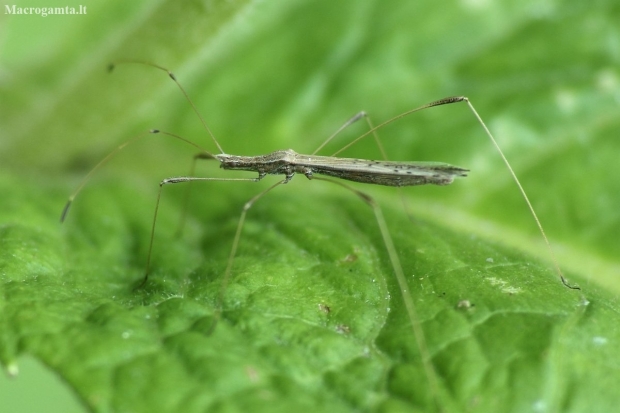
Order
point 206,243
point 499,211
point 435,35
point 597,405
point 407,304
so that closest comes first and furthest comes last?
point 597,405 → point 407,304 → point 206,243 → point 499,211 → point 435,35

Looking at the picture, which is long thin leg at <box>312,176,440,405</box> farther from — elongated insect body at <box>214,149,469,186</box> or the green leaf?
elongated insect body at <box>214,149,469,186</box>

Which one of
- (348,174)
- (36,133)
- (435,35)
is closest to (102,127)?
(36,133)

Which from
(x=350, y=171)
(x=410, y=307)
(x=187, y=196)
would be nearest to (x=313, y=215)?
(x=350, y=171)

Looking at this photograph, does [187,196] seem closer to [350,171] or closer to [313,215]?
[313,215]

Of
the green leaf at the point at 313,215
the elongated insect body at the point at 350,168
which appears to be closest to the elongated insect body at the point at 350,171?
the elongated insect body at the point at 350,168

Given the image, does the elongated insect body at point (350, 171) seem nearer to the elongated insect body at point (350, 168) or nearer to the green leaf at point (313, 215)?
the elongated insect body at point (350, 168)

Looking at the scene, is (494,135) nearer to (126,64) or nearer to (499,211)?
(499,211)

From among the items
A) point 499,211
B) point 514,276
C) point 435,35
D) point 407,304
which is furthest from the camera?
point 435,35

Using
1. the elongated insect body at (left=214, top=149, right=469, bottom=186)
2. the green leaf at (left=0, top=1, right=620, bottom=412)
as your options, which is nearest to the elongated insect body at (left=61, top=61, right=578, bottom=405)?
the elongated insect body at (left=214, top=149, right=469, bottom=186)
